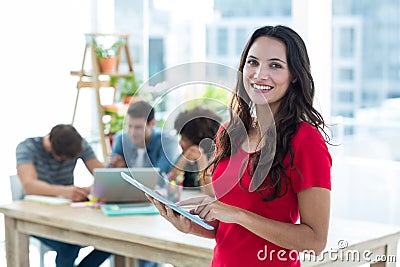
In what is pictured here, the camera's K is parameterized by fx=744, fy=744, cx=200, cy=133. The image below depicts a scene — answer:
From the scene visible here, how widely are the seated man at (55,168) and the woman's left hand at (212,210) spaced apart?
229 cm

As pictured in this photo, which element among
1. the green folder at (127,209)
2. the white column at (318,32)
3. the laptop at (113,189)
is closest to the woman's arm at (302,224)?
the green folder at (127,209)

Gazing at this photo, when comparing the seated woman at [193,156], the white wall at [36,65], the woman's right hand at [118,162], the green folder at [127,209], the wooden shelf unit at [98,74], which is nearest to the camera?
the seated woman at [193,156]

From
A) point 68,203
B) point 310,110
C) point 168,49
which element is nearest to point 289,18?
point 168,49

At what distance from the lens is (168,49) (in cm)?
607

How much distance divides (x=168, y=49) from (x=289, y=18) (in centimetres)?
125

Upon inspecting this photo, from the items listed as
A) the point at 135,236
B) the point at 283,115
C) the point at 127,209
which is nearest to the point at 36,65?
the point at 127,209

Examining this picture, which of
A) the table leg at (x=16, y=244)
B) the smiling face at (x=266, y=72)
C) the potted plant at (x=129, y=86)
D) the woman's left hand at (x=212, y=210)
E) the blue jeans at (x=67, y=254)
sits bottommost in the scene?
the blue jeans at (x=67, y=254)

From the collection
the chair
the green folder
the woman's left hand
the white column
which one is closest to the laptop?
the green folder

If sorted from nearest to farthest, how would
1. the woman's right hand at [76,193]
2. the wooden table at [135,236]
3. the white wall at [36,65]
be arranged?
the wooden table at [135,236] → the woman's right hand at [76,193] → the white wall at [36,65]

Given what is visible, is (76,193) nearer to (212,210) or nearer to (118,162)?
(118,162)

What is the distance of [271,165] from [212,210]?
7.1 inches

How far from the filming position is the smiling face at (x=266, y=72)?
1.74 metres

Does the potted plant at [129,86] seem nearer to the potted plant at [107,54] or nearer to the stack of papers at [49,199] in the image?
the potted plant at [107,54]

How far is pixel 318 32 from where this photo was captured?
15.9 ft
